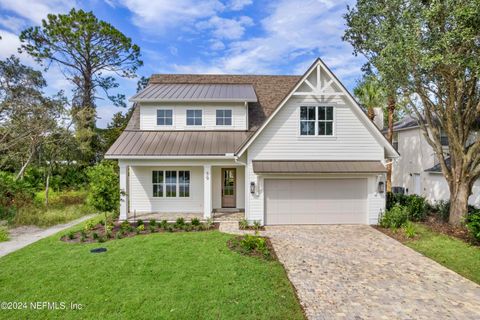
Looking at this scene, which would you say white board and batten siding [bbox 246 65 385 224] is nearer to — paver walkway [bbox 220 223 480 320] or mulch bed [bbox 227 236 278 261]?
paver walkway [bbox 220 223 480 320]

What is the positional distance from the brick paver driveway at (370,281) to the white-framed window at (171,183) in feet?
22.0

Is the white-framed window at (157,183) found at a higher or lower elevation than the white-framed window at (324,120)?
lower

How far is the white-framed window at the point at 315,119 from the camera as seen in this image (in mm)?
12695

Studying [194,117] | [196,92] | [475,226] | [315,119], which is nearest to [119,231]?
[194,117]

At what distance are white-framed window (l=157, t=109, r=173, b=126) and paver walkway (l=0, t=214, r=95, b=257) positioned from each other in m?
6.86

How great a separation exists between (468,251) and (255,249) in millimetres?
7282

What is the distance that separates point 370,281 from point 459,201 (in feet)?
27.9

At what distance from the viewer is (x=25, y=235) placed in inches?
453

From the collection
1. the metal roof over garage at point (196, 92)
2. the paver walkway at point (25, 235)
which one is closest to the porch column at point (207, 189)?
the metal roof over garage at point (196, 92)

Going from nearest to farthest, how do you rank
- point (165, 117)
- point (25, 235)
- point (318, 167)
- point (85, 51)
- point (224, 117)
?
1. point (25, 235)
2. point (318, 167)
3. point (165, 117)
4. point (224, 117)
5. point (85, 51)

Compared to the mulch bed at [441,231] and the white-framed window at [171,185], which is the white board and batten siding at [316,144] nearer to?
the mulch bed at [441,231]

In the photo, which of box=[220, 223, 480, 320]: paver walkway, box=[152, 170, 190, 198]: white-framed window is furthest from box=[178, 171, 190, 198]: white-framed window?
box=[220, 223, 480, 320]: paver walkway

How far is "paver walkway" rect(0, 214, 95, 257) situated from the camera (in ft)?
32.2

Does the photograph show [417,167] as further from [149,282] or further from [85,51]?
[85,51]
